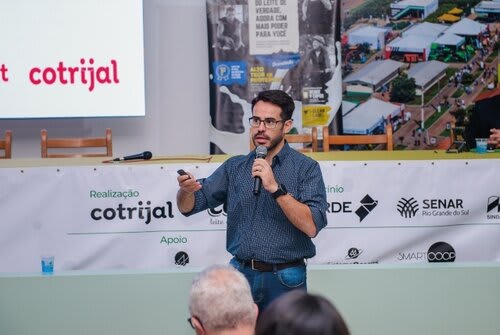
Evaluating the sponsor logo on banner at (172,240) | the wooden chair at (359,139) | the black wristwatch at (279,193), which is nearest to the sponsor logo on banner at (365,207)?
the sponsor logo on banner at (172,240)

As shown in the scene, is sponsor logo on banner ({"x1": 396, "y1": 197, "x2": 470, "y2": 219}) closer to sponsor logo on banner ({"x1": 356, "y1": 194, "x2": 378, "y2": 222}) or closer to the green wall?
sponsor logo on banner ({"x1": 356, "y1": 194, "x2": 378, "y2": 222})

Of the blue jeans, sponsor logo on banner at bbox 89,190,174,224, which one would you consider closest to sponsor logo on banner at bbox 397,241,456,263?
sponsor logo on banner at bbox 89,190,174,224

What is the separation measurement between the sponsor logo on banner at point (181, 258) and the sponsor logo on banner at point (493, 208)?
1.70 m

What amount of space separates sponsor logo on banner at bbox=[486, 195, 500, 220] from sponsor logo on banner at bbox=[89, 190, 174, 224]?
5.79 ft

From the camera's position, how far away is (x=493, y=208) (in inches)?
184

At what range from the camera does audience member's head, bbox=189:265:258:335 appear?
6.40ft

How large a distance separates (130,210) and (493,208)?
2.02 meters

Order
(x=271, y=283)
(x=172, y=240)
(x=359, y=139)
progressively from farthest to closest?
(x=359, y=139) → (x=172, y=240) → (x=271, y=283)

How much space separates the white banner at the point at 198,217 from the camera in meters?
4.58

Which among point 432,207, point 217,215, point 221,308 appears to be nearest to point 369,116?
point 432,207

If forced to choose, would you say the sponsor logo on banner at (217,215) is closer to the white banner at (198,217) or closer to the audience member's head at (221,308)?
the white banner at (198,217)

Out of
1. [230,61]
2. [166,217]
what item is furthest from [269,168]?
[230,61]

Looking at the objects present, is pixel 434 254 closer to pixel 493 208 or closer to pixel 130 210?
pixel 493 208

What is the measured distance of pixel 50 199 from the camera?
181 inches
